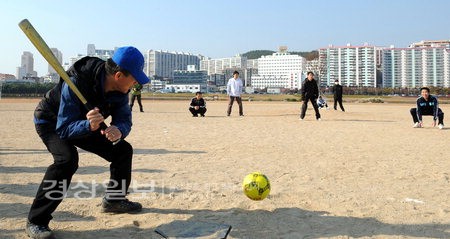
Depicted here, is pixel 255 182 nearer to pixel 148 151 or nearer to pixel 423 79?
pixel 148 151

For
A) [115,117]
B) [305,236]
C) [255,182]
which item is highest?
[115,117]

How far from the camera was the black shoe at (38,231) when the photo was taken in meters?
3.17

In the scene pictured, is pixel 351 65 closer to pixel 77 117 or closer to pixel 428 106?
pixel 428 106

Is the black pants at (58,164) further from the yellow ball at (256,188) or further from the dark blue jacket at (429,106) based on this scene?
the dark blue jacket at (429,106)

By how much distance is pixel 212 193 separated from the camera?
4660mm

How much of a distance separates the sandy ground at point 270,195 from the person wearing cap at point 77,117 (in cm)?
33

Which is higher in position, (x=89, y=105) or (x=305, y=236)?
(x=89, y=105)

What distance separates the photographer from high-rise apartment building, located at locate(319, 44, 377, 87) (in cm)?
15200

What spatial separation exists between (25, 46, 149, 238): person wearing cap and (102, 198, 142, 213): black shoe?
1.87 feet

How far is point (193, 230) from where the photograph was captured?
3.38m

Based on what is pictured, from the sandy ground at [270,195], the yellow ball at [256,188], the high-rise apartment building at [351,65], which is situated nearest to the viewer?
the sandy ground at [270,195]

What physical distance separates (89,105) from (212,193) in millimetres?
1967

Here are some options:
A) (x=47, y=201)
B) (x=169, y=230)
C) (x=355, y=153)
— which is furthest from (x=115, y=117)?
(x=355, y=153)

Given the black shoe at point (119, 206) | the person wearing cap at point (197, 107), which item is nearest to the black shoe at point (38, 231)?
the black shoe at point (119, 206)
